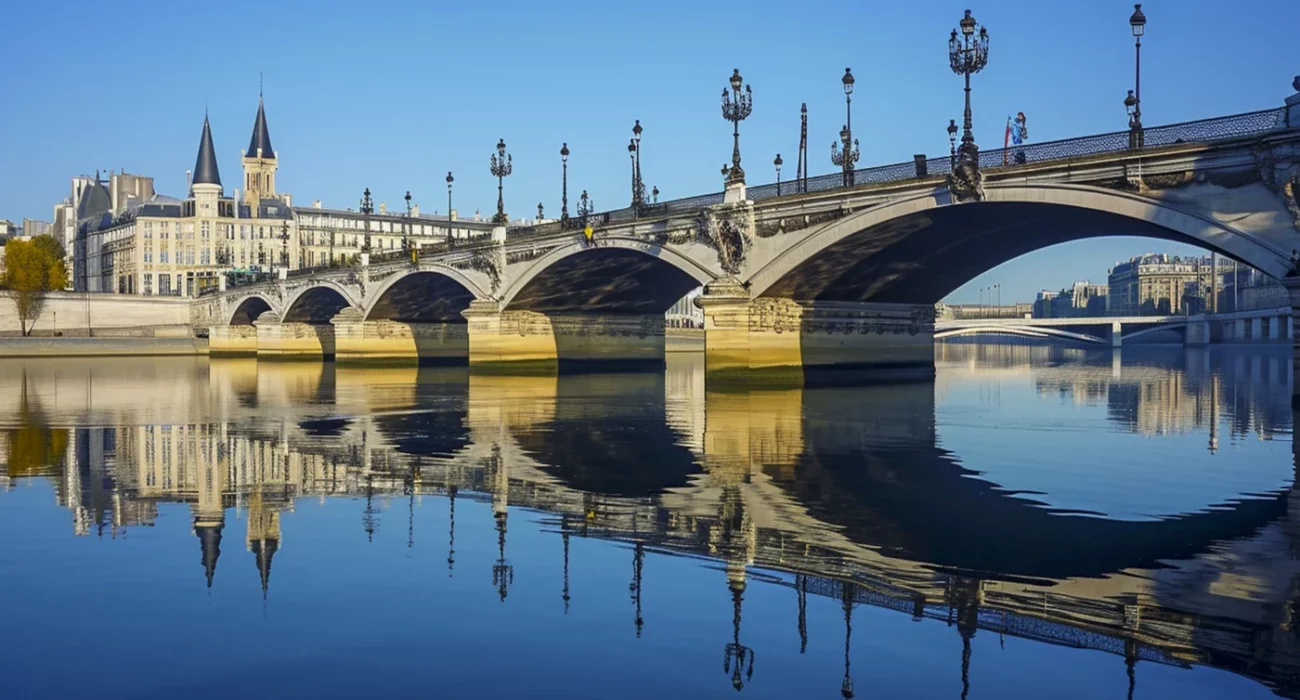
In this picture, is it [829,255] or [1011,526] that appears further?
[829,255]

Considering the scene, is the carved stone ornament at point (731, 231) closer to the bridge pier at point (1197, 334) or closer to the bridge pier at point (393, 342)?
the bridge pier at point (393, 342)

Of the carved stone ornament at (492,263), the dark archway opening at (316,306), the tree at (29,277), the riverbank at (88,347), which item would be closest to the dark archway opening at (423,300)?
the carved stone ornament at (492,263)

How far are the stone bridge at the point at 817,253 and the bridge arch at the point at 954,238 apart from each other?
0.21 ft

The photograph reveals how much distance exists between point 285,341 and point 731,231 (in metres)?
57.4

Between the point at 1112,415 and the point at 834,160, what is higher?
the point at 834,160

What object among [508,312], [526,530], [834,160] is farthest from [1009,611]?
[508,312]

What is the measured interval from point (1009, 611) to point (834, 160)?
4600cm

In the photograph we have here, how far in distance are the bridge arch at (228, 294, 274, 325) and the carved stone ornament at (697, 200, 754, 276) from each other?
5989 cm

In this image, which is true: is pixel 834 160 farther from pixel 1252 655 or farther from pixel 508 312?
pixel 1252 655

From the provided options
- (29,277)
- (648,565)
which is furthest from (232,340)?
(648,565)

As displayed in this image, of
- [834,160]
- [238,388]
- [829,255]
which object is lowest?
[238,388]

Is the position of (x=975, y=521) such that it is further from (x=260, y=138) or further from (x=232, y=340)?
(x=260, y=138)

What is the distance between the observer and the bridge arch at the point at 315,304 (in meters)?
83.9

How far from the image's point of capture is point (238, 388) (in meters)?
45.1
